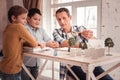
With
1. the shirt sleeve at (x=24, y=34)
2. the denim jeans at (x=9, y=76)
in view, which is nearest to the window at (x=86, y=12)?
the shirt sleeve at (x=24, y=34)

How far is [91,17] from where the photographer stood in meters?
3.07

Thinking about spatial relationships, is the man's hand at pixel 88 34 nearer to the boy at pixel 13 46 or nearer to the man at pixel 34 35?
the man at pixel 34 35

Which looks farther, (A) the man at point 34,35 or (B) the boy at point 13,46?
(A) the man at point 34,35

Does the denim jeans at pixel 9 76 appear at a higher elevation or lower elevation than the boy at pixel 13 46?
lower

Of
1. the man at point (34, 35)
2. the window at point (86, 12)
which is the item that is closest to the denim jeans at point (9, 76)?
the man at point (34, 35)

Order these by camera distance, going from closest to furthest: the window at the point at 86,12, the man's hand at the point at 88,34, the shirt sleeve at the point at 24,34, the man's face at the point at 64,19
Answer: the shirt sleeve at the point at 24,34, the man's hand at the point at 88,34, the man's face at the point at 64,19, the window at the point at 86,12

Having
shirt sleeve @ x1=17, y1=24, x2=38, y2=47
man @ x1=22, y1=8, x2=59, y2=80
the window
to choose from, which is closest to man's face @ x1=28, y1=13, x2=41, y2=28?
man @ x1=22, y1=8, x2=59, y2=80

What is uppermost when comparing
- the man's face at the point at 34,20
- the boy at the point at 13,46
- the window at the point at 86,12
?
the window at the point at 86,12

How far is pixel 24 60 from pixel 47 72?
1.54 meters

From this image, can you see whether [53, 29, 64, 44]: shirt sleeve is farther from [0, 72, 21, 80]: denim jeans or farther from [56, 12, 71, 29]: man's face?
[0, 72, 21, 80]: denim jeans

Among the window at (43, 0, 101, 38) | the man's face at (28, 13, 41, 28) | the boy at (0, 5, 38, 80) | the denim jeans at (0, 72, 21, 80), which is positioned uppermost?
the window at (43, 0, 101, 38)

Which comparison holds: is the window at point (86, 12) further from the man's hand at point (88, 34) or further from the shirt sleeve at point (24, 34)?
the shirt sleeve at point (24, 34)

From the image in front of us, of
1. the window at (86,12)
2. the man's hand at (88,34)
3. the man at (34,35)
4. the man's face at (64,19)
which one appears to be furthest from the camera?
the window at (86,12)

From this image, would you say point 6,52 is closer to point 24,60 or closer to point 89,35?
point 24,60
